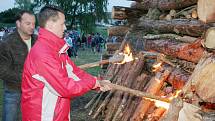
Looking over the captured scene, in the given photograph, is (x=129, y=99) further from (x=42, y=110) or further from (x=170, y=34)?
(x=42, y=110)

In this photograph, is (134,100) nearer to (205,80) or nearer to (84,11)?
(205,80)

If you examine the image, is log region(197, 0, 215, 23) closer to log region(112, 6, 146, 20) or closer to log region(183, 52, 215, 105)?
log region(183, 52, 215, 105)

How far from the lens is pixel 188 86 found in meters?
4.39

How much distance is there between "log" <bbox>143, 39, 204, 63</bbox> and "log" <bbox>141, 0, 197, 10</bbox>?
721mm

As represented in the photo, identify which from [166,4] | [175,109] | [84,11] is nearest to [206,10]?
[175,109]

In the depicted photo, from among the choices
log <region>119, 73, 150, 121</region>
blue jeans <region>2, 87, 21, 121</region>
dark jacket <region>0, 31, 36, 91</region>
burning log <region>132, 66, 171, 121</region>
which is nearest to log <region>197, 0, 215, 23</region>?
burning log <region>132, 66, 171, 121</region>

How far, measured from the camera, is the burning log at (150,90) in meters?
6.11

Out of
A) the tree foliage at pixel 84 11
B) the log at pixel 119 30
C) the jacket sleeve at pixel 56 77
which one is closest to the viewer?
the jacket sleeve at pixel 56 77

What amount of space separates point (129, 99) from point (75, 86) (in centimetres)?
317

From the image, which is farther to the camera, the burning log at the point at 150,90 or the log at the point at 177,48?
the burning log at the point at 150,90

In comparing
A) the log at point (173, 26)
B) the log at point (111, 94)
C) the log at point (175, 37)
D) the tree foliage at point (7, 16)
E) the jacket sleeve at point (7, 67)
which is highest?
the log at point (173, 26)

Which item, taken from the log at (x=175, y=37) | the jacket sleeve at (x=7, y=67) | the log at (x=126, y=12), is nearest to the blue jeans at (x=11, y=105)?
the jacket sleeve at (x=7, y=67)

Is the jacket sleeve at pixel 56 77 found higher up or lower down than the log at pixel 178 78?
higher up

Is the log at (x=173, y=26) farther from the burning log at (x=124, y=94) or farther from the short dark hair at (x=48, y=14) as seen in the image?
the short dark hair at (x=48, y=14)
